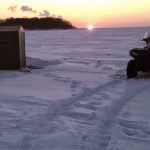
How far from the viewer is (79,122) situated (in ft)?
20.6

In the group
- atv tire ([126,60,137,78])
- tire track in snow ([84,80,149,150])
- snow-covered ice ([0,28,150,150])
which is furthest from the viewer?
atv tire ([126,60,137,78])

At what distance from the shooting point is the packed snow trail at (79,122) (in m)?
5.18

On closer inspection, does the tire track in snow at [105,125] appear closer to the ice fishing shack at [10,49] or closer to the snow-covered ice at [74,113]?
the snow-covered ice at [74,113]

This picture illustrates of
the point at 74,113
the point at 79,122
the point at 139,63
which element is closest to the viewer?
the point at 79,122

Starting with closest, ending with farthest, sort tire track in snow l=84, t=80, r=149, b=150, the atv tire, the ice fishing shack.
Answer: tire track in snow l=84, t=80, r=149, b=150 < the atv tire < the ice fishing shack

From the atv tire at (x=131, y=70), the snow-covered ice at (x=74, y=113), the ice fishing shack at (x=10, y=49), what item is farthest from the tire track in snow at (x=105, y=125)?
the ice fishing shack at (x=10, y=49)

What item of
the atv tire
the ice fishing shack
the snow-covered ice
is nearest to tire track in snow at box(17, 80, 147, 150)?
the snow-covered ice

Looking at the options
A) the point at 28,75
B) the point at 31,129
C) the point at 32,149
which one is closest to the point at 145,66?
the point at 28,75

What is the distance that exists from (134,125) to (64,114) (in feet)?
3.94

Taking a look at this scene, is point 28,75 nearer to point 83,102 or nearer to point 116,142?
point 83,102

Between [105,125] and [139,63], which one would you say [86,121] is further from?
[139,63]

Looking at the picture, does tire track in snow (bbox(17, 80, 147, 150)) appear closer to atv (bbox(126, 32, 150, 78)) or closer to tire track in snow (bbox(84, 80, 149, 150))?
tire track in snow (bbox(84, 80, 149, 150))

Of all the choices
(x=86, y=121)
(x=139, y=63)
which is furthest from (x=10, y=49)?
(x=86, y=121)

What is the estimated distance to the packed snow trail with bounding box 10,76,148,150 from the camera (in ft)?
17.0
